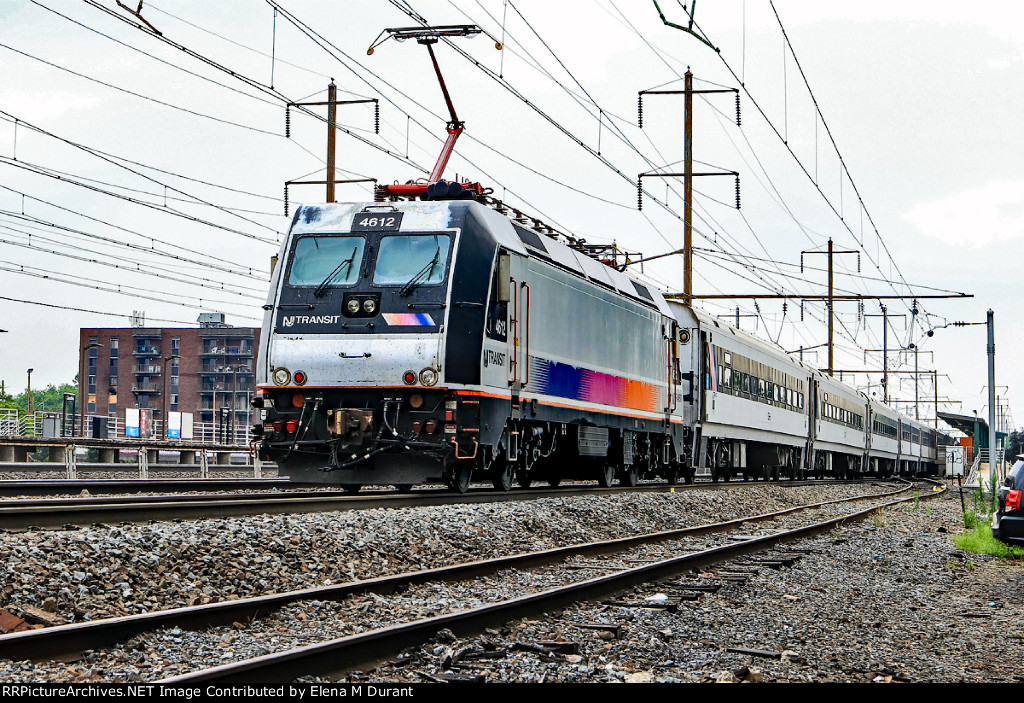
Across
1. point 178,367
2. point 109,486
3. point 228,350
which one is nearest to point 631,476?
point 109,486

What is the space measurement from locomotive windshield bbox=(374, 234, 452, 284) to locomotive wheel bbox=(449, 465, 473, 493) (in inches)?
103

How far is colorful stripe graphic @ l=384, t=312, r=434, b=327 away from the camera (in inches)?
585

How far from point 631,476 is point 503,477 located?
17.9ft

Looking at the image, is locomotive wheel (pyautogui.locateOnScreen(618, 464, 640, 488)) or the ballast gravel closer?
the ballast gravel

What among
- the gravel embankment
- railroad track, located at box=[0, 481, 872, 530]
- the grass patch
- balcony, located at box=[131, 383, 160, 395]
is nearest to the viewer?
the gravel embankment

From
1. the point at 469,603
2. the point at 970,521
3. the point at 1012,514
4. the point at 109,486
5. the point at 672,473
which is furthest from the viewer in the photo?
the point at 672,473

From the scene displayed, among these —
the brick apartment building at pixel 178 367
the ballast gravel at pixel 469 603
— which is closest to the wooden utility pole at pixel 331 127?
the ballast gravel at pixel 469 603

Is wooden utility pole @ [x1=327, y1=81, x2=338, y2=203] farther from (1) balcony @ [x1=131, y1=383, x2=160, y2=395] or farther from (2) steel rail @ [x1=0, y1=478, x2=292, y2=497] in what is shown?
(1) balcony @ [x1=131, y1=383, x2=160, y2=395]

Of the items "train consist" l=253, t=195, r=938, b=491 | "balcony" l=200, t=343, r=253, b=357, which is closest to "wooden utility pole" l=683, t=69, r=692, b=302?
"train consist" l=253, t=195, r=938, b=491

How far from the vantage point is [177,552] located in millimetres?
9211

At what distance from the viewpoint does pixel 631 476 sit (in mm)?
22188

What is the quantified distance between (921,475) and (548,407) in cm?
5867

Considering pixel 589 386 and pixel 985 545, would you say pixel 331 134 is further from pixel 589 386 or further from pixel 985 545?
pixel 985 545

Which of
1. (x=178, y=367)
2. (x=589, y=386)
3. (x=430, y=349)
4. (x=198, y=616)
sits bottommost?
(x=198, y=616)
